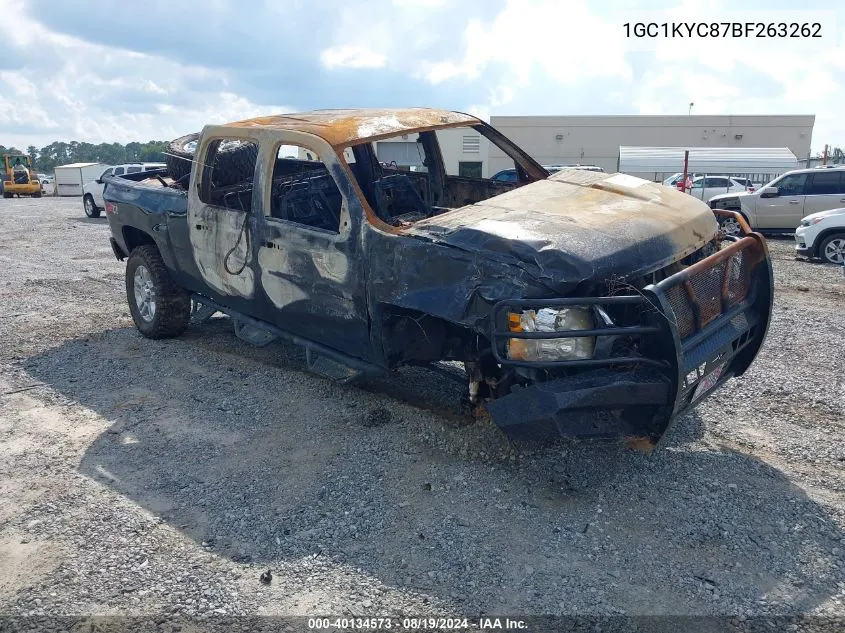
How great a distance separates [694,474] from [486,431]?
1277 millimetres

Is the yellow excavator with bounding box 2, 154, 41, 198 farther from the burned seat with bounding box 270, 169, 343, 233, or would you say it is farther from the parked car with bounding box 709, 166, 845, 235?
the burned seat with bounding box 270, 169, 343, 233

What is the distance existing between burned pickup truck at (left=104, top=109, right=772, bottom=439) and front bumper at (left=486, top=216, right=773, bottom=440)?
0.01m

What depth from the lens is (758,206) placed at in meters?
15.5

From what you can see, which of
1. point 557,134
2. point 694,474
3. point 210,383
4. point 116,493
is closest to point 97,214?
point 210,383

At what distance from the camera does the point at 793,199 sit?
15.3 meters

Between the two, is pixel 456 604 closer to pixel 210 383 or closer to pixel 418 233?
pixel 418 233

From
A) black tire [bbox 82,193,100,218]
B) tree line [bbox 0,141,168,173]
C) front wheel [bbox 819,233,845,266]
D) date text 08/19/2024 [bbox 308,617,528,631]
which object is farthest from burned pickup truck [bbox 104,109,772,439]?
tree line [bbox 0,141,168,173]

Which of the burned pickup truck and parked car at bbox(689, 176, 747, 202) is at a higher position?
the burned pickup truck

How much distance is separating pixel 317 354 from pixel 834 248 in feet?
32.8

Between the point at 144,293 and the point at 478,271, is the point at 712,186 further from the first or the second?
the point at 478,271

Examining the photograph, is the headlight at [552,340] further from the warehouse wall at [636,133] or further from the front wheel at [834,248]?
the warehouse wall at [636,133]

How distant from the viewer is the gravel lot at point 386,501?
10.6 feet

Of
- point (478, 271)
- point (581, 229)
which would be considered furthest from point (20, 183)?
point (581, 229)

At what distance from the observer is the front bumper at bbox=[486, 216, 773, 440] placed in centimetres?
364
